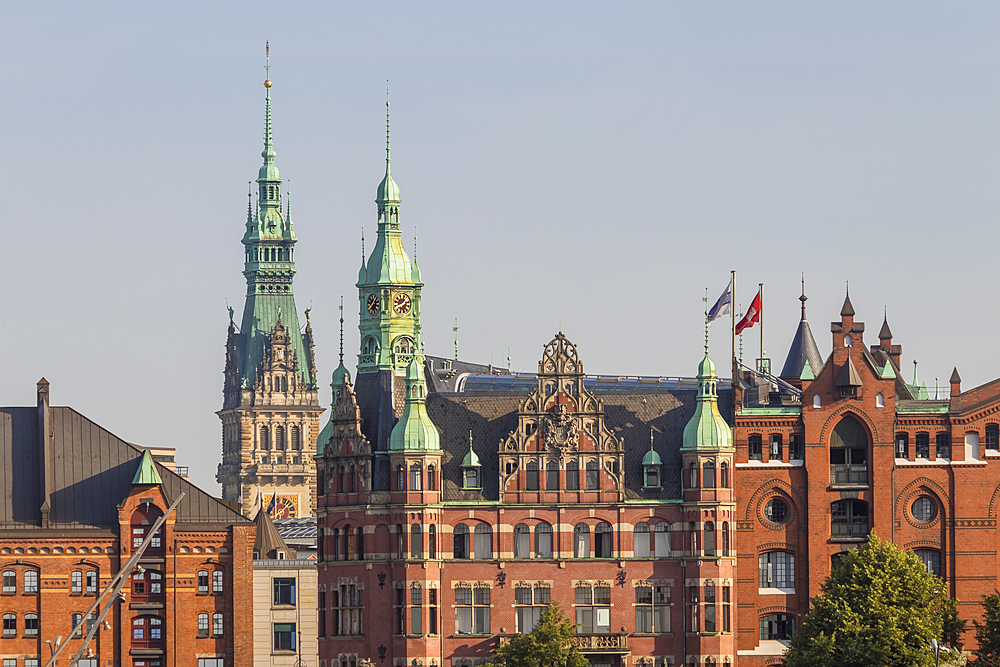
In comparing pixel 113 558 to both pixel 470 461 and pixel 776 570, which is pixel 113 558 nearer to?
pixel 470 461

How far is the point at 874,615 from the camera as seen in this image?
156m

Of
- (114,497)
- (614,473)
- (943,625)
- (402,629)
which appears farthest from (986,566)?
(114,497)

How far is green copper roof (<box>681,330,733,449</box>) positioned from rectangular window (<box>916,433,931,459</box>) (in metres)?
13.3

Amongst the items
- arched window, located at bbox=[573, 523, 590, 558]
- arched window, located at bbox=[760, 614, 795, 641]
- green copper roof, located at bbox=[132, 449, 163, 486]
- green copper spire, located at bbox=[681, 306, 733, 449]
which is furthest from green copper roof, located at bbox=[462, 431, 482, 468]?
green copper roof, located at bbox=[132, 449, 163, 486]

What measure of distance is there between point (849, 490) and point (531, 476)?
72.8 feet

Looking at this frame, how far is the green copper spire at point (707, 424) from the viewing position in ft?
561

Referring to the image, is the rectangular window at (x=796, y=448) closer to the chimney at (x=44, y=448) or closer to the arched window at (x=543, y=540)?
the arched window at (x=543, y=540)

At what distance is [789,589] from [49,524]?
55960 millimetres

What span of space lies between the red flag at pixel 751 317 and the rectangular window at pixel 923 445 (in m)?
15.1

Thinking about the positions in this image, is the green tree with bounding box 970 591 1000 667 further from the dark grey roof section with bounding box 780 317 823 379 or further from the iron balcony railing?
the dark grey roof section with bounding box 780 317 823 379

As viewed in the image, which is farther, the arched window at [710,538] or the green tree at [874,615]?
the arched window at [710,538]

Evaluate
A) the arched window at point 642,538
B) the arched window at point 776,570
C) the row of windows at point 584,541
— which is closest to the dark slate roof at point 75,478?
the row of windows at point 584,541

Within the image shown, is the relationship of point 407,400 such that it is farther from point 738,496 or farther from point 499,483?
point 738,496

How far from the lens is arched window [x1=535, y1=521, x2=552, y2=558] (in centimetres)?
17112
